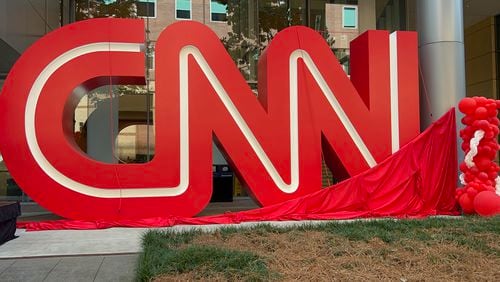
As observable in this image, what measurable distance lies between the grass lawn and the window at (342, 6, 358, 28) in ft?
→ 36.5

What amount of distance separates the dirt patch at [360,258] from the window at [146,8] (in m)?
10.8

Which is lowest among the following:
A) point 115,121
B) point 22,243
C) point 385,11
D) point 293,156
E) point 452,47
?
point 22,243

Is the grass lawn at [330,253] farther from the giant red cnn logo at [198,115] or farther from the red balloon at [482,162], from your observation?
the giant red cnn logo at [198,115]

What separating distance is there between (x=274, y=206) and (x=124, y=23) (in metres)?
4.61

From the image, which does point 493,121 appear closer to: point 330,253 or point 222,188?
point 330,253

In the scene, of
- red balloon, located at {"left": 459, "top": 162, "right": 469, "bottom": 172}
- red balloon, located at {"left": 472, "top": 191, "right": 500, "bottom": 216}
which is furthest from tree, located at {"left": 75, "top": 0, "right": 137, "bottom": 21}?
red balloon, located at {"left": 472, "top": 191, "right": 500, "bottom": 216}

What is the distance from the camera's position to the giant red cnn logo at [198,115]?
9320mm

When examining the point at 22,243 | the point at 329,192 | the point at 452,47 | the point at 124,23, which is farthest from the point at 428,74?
the point at 22,243

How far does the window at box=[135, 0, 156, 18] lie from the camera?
53.3 feet

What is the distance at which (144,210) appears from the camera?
960cm

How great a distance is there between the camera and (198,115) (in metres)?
9.93

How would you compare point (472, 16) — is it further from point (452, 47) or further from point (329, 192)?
point (329, 192)

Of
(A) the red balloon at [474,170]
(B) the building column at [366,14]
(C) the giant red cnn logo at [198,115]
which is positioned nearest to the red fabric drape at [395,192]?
(C) the giant red cnn logo at [198,115]

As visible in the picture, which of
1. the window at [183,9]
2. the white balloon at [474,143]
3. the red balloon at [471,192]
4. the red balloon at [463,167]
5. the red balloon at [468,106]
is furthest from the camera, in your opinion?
the window at [183,9]
